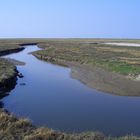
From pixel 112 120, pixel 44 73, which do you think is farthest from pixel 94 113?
pixel 44 73

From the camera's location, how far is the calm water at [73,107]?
761 inches

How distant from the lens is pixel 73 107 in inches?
941

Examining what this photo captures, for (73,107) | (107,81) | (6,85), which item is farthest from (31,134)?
(107,81)

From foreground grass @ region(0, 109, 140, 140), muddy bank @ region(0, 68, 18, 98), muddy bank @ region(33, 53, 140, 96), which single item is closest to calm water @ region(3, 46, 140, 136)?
muddy bank @ region(0, 68, 18, 98)

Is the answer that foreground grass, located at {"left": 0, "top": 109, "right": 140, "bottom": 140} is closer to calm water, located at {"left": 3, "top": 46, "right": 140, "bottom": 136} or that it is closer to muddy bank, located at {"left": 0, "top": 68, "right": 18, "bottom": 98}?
calm water, located at {"left": 3, "top": 46, "right": 140, "bottom": 136}

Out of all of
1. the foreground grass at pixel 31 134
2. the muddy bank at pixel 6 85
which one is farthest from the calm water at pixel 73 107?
the foreground grass at pixel 31 134

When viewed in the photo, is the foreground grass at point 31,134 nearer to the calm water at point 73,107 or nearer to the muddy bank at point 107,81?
the calm water at point 73,107

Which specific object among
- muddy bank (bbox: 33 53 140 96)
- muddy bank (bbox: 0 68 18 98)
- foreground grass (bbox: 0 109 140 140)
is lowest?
muddy bank (bbox: 33 53 140 96)

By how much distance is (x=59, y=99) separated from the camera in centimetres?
2677

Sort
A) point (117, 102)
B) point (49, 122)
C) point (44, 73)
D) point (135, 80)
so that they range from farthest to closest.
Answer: point (44, 73) < point (135, 80) < point (117, 102) < point (49, 122)

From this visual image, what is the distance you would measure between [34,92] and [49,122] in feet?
33.9

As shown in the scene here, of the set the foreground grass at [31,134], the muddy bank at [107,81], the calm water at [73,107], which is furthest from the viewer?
the muddy bank at [107,81]

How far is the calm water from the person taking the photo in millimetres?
19328

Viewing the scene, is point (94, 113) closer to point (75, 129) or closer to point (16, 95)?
point (75, 129)
